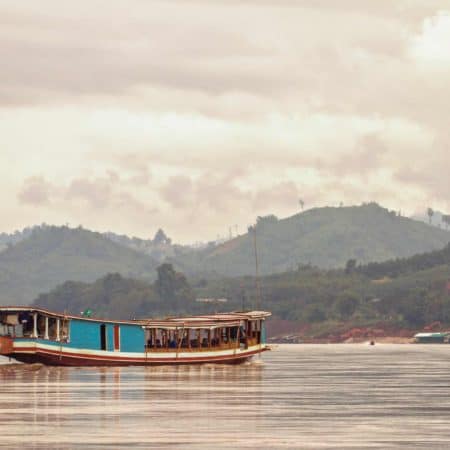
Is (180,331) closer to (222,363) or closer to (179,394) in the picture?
(222,363)

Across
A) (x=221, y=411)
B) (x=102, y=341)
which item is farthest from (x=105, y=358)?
(x=221, y=411)

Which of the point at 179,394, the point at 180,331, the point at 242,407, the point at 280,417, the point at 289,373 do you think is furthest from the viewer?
the point at 180,331

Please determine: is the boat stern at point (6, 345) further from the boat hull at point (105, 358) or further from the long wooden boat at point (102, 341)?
the boat hull at point (105, 358)

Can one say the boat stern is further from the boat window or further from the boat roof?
the boat window

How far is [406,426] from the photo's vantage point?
54719mm

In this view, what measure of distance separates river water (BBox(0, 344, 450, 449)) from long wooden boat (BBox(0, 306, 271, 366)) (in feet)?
41.0

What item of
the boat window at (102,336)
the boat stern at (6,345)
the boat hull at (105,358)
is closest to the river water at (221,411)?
the boat stern at (6,345)

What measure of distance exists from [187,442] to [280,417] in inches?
451

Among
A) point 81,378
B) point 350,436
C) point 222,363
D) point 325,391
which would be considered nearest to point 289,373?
point 222,363

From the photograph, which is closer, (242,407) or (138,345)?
(242,407)

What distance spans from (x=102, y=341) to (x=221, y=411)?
2164 inches

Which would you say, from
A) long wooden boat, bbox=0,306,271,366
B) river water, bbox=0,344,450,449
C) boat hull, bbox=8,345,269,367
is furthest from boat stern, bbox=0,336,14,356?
river water, bbox=0,344,450,449

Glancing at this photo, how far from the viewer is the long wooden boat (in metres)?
113

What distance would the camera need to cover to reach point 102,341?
11625 centimetres
